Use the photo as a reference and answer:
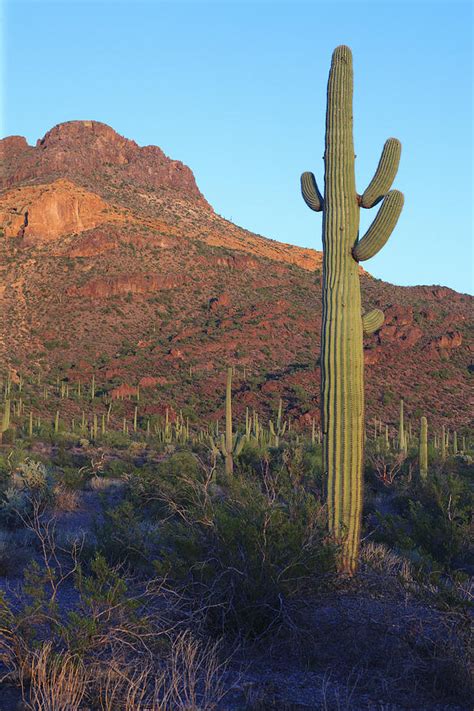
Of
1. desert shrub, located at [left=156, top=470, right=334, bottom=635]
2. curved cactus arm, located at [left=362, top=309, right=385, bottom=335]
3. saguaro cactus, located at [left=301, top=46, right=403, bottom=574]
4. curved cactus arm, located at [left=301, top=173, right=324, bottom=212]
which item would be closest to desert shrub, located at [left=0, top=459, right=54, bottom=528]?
saguaro cactus, located at [left=301, top=46, right=403, bottom=574]

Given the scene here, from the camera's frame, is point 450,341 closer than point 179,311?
Yes

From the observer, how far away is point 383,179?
7.97m

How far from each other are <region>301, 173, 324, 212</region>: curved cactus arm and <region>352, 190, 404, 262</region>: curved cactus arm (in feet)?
2.58

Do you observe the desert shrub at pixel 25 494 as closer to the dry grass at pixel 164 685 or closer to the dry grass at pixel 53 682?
the dry grass at pixel 53 682

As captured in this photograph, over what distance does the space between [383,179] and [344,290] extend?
148cm

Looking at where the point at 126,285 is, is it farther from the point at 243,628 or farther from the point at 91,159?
the point at 243,628

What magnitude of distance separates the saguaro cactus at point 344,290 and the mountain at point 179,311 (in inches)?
1172

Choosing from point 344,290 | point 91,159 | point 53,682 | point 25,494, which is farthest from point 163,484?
point 91,159

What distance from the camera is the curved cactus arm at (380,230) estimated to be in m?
7.52

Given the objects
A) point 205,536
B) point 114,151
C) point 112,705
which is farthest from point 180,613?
point 114,151

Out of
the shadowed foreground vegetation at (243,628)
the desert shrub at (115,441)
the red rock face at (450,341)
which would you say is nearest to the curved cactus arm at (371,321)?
the shadowed foreground vegetation at (243,628)

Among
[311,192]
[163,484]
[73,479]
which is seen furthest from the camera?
[73,479]

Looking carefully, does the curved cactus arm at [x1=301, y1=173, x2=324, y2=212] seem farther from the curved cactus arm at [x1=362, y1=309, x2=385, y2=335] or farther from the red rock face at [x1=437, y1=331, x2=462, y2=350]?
the red rock face at [x1=437, y1=331, x2=462, y2=350]

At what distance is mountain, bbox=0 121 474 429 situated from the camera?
1650 inches
